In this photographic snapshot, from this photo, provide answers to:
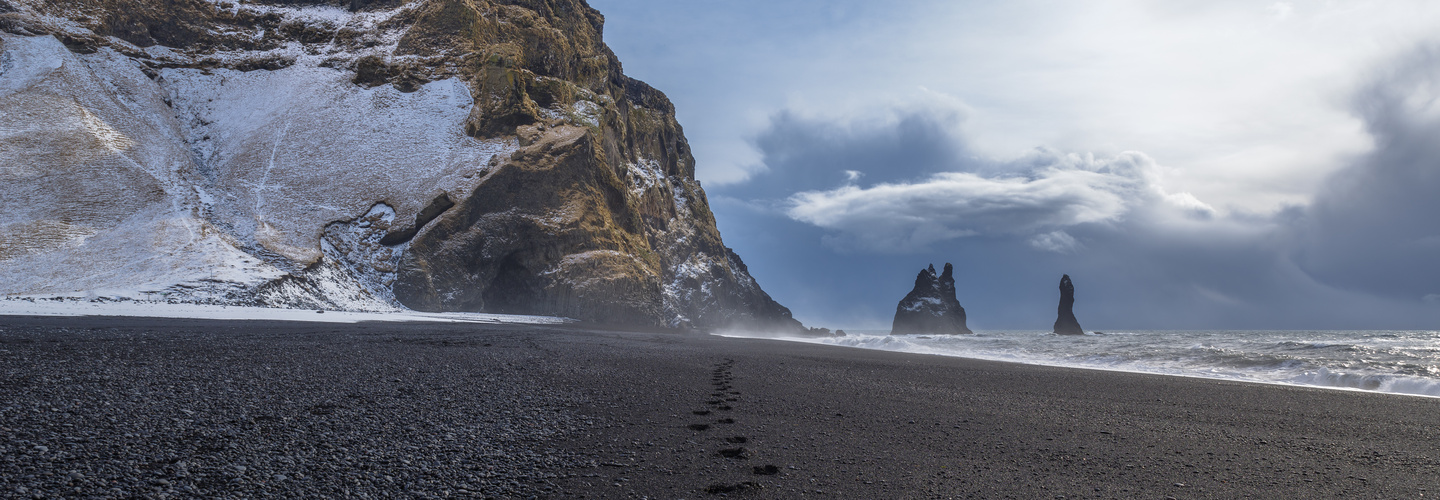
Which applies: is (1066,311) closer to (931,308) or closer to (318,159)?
(931,308)

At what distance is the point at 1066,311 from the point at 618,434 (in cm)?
8623

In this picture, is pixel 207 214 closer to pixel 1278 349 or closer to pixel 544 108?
pixel 544 108

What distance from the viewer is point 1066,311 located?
3044 inches

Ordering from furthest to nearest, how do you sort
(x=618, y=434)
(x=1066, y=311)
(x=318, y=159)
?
(x=1066, y=311) < (x=318, y=159) < (x=618, y=434)

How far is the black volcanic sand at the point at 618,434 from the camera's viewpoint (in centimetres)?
314

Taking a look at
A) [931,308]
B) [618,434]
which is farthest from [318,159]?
[931,308]

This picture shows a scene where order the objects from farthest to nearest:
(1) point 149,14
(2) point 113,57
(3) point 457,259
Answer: (1) point 149,14, (2) point 113,57, (3) point 457,259

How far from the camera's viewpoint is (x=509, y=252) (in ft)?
115

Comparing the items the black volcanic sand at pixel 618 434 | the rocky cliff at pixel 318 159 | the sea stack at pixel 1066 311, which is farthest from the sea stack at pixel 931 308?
the black volcanic sand at pixel 618 434

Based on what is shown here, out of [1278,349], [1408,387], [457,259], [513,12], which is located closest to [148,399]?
[1408,387]

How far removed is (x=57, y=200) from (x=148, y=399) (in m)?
32.1

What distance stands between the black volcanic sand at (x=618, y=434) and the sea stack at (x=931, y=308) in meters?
83.3

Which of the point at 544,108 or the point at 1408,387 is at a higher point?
the point at 544,108

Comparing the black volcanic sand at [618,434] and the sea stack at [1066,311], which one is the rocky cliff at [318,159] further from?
the sea stack at [1066,311]
